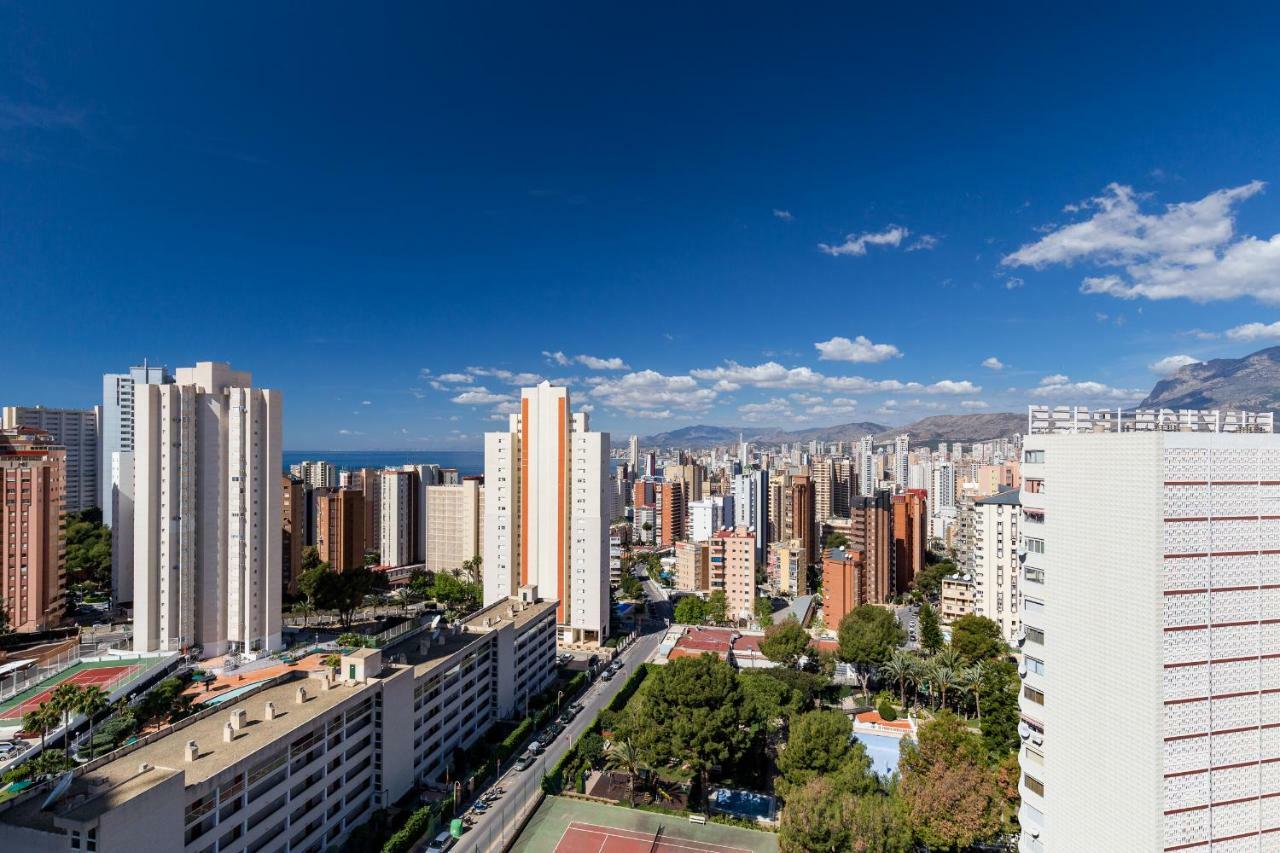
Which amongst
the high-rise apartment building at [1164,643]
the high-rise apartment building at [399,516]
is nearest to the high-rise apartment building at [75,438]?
the high-rise apartment building at [399,516]

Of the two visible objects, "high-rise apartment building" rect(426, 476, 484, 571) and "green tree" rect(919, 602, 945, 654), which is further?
"high-rise apartment building" rect(426, 476, 484, 571)

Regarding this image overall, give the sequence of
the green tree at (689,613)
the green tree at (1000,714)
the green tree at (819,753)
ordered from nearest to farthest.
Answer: the green tree at (819,753) → the green tree at (1000,714) → the green tree at (689,613)

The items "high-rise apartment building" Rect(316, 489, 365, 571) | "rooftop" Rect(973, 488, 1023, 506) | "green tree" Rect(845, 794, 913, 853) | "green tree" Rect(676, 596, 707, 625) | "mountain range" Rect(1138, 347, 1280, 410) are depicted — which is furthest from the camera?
"mountain range" Rect(1138, 347, 1280, 410)

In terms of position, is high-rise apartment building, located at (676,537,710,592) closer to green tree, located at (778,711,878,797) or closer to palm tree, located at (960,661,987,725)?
palm tree, located at (960,661,987,725)

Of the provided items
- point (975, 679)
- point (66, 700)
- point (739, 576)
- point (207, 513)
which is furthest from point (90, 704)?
point (739, 576)

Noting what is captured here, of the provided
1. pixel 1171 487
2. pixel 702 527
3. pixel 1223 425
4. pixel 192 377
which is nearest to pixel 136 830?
pixel 1171 487

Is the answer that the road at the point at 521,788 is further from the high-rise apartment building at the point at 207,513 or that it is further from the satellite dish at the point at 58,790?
the high-rise apartment building at the point at 207,513

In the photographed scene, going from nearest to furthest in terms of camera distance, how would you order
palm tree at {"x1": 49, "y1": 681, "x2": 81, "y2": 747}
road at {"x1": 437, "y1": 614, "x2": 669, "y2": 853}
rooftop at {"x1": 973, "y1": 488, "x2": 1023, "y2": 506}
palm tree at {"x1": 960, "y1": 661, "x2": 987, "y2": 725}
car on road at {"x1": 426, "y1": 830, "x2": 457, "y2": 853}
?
1. car on road at {"x1": 426, "y1": 830, "x2": 457, "y2": 853}
2. road at {"x1": 437, "y1": 614, "x2": 669, "y2": 853}
3. palm tree at {"x1": 49, "y1": 681, "x2": 81, "y2": 747}
4. palm tree at {"x1": 960, "y1": 661, "x2": 987, "y2": 725}
5. rooftop at {"x1": 973, "y1": 488, "x2": 1023, "y2": 506}

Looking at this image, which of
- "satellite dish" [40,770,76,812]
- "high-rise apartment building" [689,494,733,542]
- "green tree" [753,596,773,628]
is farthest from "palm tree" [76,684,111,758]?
"high-rise apartment building" [689,494,733,542]
